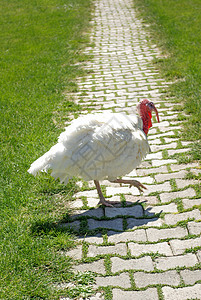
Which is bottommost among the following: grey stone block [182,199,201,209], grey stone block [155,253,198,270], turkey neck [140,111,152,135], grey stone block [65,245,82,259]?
grey stone block [182,199,201,209]

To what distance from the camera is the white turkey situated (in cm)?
454

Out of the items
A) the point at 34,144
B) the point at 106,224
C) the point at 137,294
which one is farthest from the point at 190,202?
the point at 34,144

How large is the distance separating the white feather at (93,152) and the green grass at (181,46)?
1.49m

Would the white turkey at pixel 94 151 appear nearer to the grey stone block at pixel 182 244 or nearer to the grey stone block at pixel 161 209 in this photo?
the grey stone block at pixel 161 209

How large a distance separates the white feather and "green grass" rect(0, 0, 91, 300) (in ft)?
1.65

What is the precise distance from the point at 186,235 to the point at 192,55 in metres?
7.13

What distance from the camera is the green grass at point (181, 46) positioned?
735cm

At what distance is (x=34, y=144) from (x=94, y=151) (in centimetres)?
191

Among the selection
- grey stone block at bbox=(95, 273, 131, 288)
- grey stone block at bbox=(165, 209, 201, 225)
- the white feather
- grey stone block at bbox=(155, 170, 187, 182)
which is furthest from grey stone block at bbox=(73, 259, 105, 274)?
grey stone block at bbox=(155, 170, 187, 182)

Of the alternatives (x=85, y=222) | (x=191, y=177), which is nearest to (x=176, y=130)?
(x=191, y=177)

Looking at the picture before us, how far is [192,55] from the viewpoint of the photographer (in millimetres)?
10227

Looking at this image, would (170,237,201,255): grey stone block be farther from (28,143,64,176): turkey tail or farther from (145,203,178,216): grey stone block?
(28,143,64,176): turkey tail

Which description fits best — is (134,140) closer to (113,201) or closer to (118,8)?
(113,201)

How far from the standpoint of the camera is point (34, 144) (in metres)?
6.19
